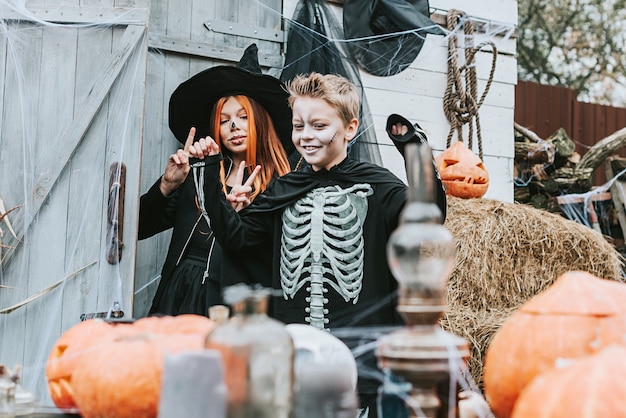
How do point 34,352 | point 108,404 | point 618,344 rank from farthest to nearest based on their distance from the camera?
point 34,352 → point 108,404 → point 618,344

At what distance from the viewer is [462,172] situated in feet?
17.4

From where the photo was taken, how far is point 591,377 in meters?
1.35

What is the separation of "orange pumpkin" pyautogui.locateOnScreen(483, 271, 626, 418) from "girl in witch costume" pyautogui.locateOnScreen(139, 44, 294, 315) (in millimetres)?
2355

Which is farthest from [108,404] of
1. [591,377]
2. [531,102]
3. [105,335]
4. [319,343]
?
[531,102]

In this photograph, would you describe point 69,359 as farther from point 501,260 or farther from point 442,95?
point 442,95

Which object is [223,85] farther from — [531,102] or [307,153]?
[531,102]

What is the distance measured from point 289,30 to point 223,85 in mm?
911

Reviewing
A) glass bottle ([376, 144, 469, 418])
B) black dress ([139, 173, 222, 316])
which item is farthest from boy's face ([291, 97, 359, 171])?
glass bottle ([376, 144, 469, 418])

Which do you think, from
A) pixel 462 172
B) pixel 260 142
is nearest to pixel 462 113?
pixel 462 172

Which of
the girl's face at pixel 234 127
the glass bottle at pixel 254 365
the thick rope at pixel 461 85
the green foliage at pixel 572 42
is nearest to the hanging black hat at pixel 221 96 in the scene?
the girl's face at pixel 234 127

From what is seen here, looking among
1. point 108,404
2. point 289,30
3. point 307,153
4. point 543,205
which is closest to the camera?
point 108,404

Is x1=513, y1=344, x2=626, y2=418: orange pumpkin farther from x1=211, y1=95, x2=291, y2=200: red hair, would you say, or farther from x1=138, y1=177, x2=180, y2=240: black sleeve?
x1=138, y1=177, x2=180, y2=240: black sleeve

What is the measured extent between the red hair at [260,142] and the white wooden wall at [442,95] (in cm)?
105

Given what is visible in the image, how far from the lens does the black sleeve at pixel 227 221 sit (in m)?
3.18
